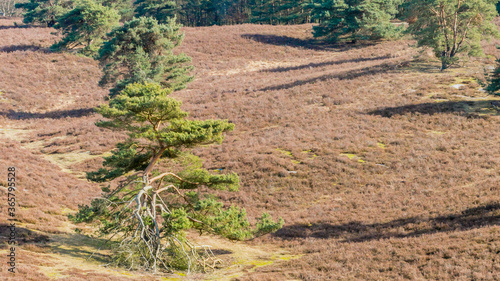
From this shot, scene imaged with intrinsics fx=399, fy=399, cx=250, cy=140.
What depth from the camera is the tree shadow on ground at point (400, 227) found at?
1333 centimetres

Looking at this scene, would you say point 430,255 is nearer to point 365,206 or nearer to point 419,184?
point 365,206

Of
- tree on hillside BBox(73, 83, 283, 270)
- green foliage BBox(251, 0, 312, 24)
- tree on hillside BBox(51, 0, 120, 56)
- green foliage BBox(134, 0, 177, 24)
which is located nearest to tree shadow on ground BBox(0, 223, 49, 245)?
tree on hillside BBox(73, 83, 283, 270)

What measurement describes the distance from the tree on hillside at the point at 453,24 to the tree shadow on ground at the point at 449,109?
7.69m

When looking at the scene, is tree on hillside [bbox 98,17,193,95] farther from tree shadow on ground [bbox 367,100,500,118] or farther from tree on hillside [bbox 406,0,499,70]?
tree on hillside [bbox 406,0,499,70]

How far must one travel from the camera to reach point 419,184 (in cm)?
1814

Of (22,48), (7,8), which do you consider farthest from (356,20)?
(7,8)

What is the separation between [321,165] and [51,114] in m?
28.0

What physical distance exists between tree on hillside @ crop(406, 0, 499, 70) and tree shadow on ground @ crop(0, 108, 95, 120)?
30.3m

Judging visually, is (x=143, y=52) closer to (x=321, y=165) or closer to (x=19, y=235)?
(x=321, y=165)

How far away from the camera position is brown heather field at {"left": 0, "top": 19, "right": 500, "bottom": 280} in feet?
38.0

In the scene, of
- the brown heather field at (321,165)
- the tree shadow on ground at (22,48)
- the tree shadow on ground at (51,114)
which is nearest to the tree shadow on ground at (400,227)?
the brown heather field at (321,165)

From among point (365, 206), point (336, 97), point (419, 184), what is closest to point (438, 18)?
point (336, 97)

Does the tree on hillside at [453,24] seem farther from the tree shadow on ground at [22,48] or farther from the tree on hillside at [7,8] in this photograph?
the tree on hillside at [7,8]

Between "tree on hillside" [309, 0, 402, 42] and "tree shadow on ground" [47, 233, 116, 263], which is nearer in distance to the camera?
"tree shadow on ground" [47, 233, 116, 263]
